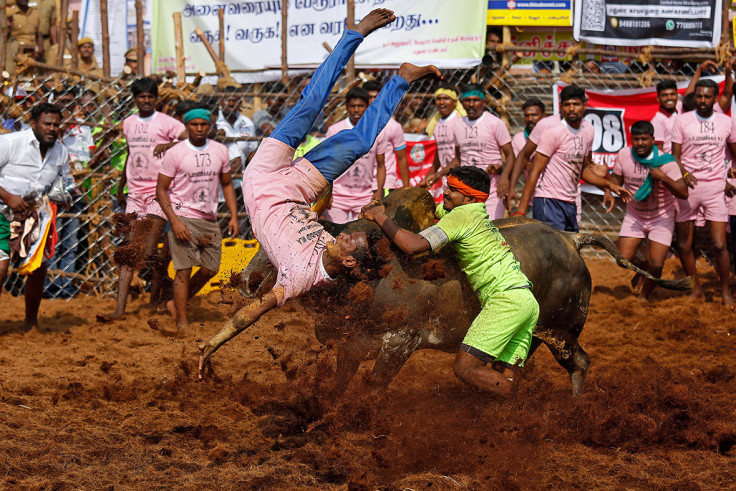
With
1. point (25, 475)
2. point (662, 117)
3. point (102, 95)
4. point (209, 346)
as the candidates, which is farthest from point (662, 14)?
point (25, 475)

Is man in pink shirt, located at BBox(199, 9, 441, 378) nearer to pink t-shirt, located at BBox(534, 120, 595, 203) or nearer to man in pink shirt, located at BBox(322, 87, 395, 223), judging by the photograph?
man in pink shirt, located at BBox(322, 87, 395, 223)

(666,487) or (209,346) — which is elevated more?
(209,346)

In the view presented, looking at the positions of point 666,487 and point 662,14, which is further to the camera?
point 662,14

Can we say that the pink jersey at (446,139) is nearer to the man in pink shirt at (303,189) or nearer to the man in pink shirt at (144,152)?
the man in pink shirt at (144,152)

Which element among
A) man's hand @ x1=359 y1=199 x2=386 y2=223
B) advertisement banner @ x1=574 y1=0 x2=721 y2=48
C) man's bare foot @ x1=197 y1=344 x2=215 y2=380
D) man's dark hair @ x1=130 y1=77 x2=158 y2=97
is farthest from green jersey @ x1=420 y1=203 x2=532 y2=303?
advertisement banner @ x1=574 y1=0 x2=721 y2=48

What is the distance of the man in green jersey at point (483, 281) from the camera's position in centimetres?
465

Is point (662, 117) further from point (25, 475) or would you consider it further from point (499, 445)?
point (25, 475)

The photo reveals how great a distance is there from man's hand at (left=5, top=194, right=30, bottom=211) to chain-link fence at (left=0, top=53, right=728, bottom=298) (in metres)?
2.09

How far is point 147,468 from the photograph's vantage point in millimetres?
4223

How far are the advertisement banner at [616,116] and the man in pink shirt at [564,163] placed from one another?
2112mm

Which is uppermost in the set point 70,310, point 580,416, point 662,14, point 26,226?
point 662,14

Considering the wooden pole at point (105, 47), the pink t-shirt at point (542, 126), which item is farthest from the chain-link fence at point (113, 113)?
the pink t-shirt at point (542, 126)

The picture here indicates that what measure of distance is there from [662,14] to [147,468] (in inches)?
335

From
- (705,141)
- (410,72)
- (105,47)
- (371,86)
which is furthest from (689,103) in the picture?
(105,47)
